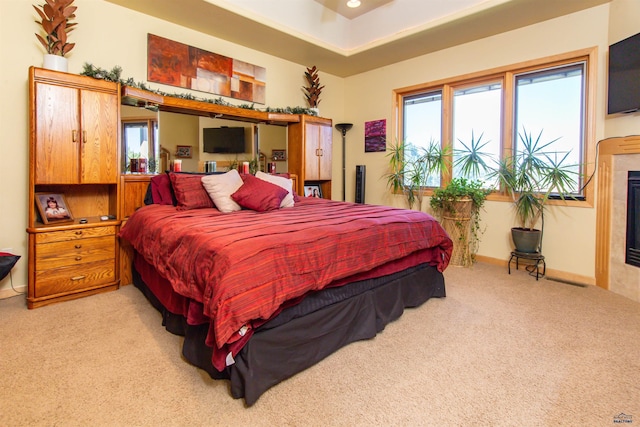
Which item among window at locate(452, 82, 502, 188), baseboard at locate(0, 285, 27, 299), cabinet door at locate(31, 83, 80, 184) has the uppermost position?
window at locate(452, 82, 502, 188)

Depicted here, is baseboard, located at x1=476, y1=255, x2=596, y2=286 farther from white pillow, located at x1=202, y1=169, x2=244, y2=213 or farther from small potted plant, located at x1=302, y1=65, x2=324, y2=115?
small potted plant, located at x1=302, y1=65, x2=324, y2=115

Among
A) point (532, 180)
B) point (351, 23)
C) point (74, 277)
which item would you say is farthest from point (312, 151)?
point (74, 277)

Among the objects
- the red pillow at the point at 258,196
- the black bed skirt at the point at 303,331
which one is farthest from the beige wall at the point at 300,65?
the black bed skirt at the point at 303,331

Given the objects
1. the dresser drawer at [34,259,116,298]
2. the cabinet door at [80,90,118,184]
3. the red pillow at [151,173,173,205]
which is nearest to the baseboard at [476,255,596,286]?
the red pillow at [151,173,173,205]

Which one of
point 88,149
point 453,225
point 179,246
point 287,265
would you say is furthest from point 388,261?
point 88,149

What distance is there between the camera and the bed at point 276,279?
146cm

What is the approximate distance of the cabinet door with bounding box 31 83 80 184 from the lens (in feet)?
8.34

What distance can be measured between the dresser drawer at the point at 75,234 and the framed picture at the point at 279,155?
84.2 inches

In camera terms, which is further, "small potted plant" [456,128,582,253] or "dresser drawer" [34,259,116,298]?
"small potted plant" [456,128,582,253]

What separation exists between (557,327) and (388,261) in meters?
1.26

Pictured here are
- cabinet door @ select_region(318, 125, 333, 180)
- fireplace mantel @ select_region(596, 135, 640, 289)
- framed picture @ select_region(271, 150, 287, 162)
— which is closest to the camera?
fireplace mantel @ select_region(596, 135, 640, 289)

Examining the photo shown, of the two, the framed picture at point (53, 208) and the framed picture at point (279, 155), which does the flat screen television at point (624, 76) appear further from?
the framed picture at point (53, 208)

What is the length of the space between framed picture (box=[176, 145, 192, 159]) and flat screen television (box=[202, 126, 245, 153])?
184 mm

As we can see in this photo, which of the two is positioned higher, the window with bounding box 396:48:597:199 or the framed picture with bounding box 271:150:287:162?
the window with bounding box 396:48:597:199
